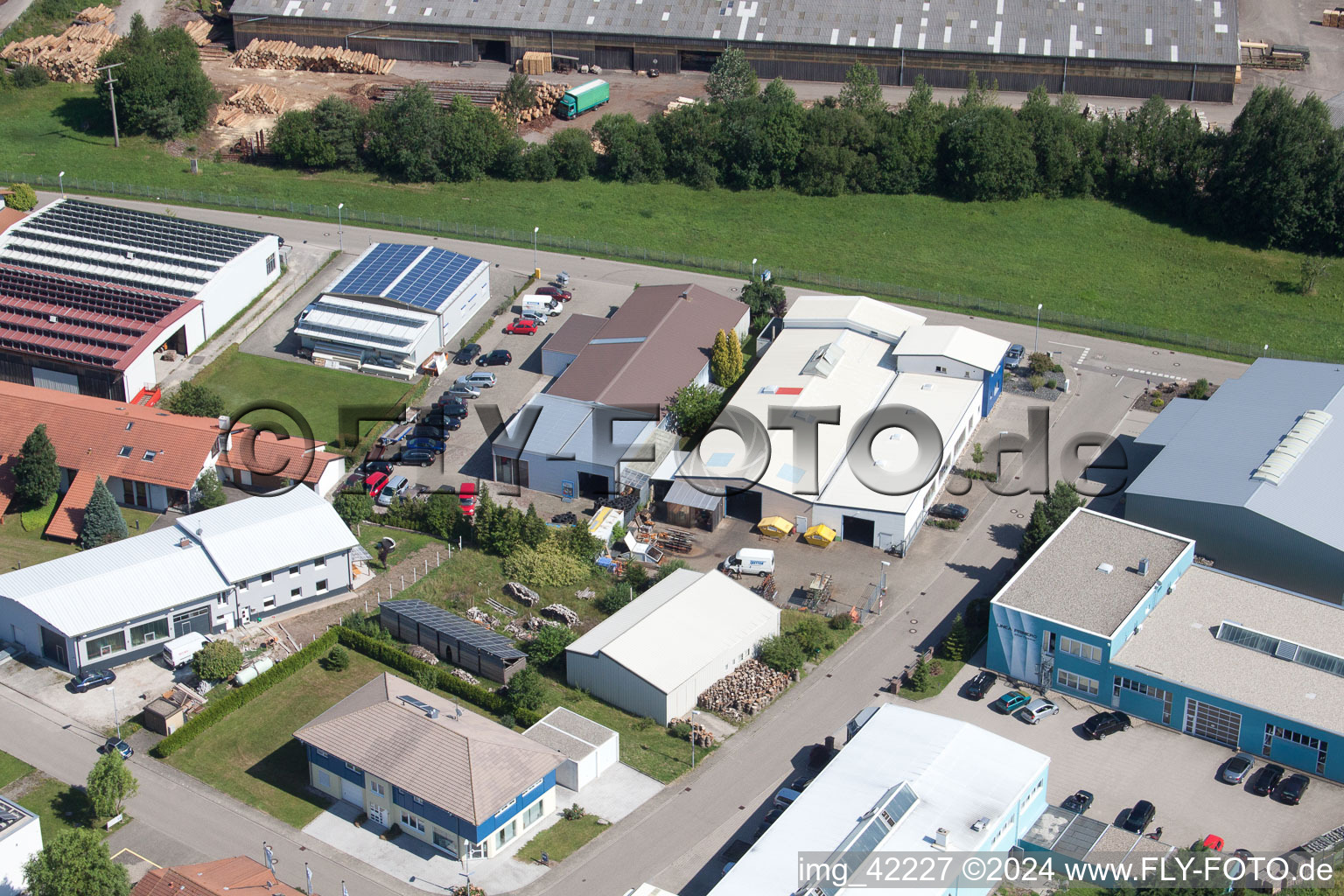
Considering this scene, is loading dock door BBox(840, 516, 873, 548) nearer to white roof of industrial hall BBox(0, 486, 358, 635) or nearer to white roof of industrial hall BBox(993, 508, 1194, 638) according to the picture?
white roof of industrial hall BBox(993, 508, 1194, 638)

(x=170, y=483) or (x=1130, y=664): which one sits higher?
(x=170, y=483)

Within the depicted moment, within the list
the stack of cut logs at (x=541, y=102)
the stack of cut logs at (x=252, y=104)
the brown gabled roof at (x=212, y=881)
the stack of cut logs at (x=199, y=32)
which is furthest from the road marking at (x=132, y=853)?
the stack of cut logs at (x=199, y=32)

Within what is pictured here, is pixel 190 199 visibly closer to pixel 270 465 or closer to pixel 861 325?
pixel 270 465

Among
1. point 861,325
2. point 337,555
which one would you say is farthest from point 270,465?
point 861,325

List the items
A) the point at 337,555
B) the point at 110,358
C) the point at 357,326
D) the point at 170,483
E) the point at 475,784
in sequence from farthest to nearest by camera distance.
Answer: the point at 357,326 < the point at 110,358 < the point at 170,483 < the point at 337,555 < the point at 475,784

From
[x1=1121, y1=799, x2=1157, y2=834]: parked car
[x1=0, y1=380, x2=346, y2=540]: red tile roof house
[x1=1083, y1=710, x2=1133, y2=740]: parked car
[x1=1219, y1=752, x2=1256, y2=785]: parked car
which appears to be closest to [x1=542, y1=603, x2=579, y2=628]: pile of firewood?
[x1=0, y1=380, x2=346, y2=540]: red tile roof house

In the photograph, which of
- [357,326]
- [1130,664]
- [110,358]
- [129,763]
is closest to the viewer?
[129,763]
